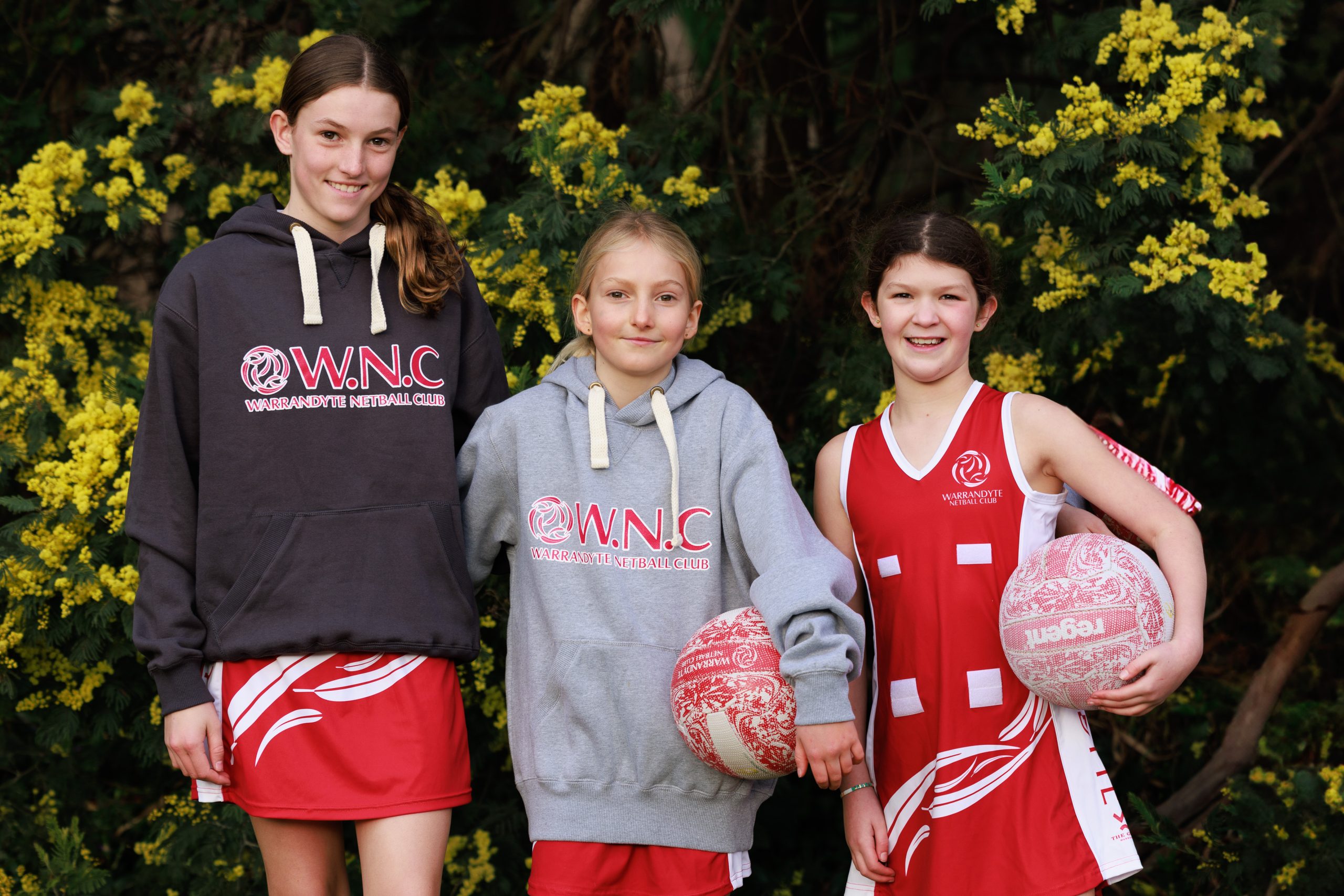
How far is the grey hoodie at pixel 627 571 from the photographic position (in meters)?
2.53

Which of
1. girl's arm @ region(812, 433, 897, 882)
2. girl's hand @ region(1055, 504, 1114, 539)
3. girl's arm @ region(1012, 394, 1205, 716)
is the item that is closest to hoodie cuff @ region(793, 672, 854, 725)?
girl's arm @ region(812, 433, 897, 882)

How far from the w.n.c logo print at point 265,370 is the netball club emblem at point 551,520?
0.59 meters

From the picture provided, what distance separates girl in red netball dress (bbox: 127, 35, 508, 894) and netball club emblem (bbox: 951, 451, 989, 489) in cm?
111

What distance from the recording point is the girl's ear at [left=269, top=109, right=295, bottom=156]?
273 centimetres

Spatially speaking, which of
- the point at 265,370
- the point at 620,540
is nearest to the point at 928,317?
the point at 620,540

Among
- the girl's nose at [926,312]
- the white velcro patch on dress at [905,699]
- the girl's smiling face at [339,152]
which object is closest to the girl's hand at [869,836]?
the white velcro patch on dress at [905,699]

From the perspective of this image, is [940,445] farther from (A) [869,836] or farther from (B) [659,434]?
(A) [869,836]

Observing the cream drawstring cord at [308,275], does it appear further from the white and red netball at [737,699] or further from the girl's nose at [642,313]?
the white and red netball at [737,699]

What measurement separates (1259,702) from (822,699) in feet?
9.40

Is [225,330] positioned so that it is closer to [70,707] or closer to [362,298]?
[362,298]

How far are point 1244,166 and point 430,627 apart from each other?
116 inches

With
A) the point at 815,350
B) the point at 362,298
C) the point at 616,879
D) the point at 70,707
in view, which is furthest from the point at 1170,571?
the point at 70,707

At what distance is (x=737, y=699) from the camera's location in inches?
93.4

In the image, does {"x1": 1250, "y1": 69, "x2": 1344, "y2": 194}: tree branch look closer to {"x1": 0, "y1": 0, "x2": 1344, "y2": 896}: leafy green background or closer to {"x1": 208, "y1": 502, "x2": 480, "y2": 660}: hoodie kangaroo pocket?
{"x1": 0, "y1": 0, "x2": 1344, "y2": 896}: leafy green background
